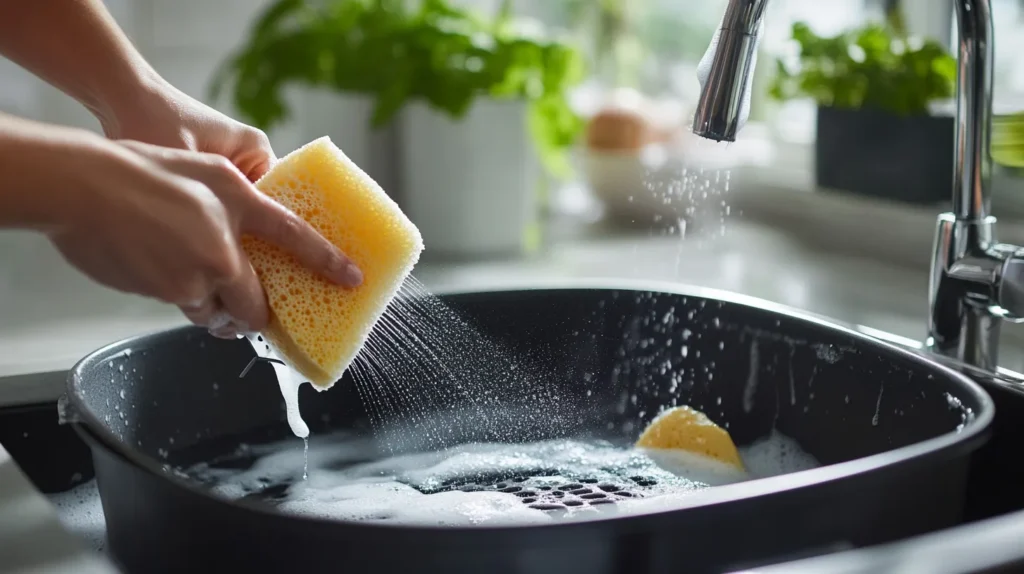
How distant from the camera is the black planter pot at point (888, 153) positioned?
1121 millimetres

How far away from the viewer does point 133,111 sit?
1.92 feet

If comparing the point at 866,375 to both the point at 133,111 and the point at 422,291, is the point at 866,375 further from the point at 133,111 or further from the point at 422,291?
the point at 133,111

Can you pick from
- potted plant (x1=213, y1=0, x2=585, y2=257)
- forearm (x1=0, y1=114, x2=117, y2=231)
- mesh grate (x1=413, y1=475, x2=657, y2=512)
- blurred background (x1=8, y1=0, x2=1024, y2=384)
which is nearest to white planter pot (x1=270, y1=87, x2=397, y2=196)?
blurred background (x1=8, y1=0, x2=1024, y2=384)

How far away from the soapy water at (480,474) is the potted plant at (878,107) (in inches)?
23.0

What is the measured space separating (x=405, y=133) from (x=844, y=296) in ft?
2.19

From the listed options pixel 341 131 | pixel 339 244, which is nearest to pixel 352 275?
pixel 339 244

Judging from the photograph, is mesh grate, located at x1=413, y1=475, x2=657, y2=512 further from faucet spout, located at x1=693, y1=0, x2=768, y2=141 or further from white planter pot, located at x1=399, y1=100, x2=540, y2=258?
white planter pot, located at x1=399, y1=100, x2=540, y2=258

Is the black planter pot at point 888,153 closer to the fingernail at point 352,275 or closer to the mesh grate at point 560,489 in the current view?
the mesh grate at point 560,489

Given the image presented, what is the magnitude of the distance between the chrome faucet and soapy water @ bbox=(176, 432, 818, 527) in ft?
0.42

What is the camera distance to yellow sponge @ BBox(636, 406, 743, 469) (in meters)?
0.65

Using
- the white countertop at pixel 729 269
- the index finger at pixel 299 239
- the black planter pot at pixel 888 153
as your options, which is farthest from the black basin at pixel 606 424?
the black planter pot at pixel 888 153

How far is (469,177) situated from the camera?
146cm

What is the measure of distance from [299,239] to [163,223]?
0.08 meters

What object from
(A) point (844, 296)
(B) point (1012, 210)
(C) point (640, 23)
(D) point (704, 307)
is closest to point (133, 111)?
(D) point (704, 307)
